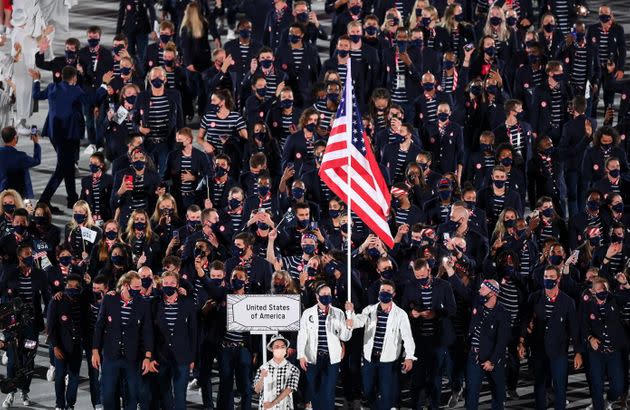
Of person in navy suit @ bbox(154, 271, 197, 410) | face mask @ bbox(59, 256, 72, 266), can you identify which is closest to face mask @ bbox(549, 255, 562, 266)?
person in navy suit @ bbox(154, 271, 197, 410)

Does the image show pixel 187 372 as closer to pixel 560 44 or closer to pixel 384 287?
pixel 384 287

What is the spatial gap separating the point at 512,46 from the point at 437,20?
137 cm

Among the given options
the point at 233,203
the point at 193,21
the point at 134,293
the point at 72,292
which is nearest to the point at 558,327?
the point at 233,203

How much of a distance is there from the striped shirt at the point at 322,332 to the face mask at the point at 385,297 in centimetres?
65

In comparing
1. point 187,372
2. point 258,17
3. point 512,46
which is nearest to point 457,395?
point 187,372

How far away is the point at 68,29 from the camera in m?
41.5

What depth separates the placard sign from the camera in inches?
960

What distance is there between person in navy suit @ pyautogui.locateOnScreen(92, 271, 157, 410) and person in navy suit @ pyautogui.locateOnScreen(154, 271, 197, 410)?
0.13 meters

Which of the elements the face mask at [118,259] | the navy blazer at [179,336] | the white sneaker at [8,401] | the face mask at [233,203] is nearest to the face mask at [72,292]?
the face mask at [118,259]

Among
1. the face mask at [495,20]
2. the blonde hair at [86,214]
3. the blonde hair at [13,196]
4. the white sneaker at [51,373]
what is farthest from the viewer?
the face mask at [495,20]

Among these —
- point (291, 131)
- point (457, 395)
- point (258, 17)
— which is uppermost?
point (258, 17)

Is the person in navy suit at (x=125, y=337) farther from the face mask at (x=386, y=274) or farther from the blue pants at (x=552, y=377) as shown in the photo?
the blue pants at (x=552, y=377)

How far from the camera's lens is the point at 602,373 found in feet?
83.2

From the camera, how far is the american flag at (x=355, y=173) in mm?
25406
